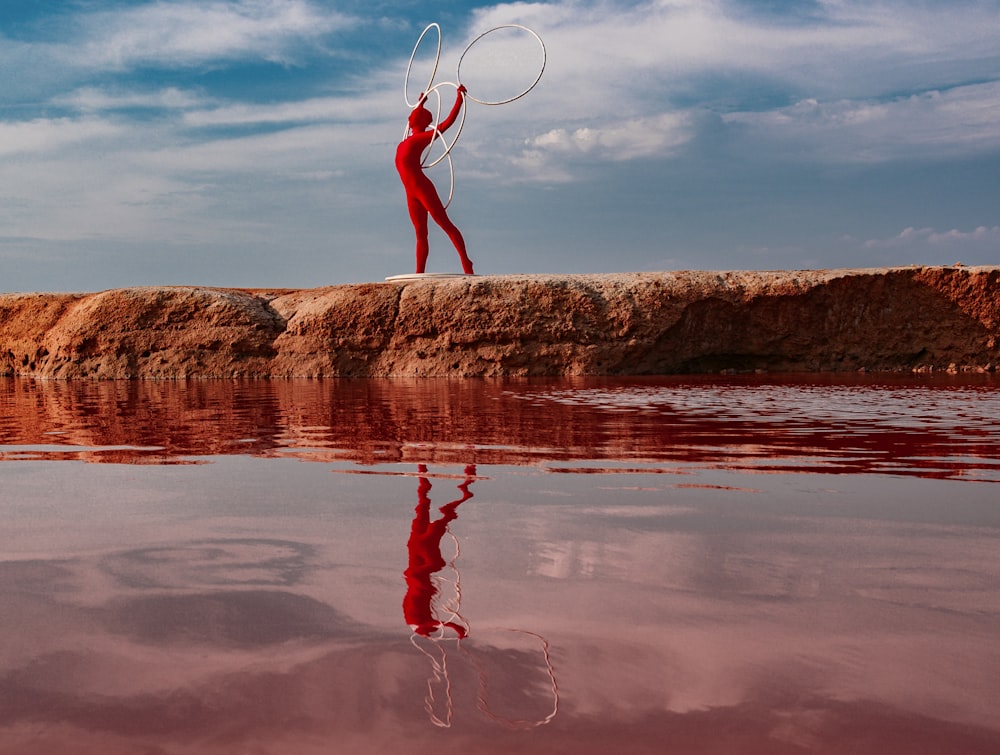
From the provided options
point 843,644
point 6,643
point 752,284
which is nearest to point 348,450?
point 6,643

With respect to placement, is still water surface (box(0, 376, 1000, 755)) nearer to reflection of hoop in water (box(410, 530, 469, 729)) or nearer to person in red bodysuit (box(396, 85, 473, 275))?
reflection of hoop in water (box(410, 530, 469, 729))

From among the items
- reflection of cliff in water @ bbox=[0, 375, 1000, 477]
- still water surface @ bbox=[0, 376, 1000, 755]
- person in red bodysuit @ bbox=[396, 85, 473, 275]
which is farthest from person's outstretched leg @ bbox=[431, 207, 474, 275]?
still water surface @ bbox=[0, 376, 1000, 755]

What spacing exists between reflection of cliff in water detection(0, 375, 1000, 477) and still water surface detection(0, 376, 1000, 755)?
179 mm

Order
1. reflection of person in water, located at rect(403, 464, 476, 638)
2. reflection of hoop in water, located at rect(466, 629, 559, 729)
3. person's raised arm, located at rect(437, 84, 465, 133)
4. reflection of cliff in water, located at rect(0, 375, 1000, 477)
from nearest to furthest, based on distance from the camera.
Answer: reflection of hoop in water, located at rect(466, 629, 559, 729)
reflection of person in water, located at rect(403, 464, 476, 638)
reflection of cliff in water, located at rect(0, 375, 1000, 477)
person's raised arm, located at rect(437, 84, 465, 133)

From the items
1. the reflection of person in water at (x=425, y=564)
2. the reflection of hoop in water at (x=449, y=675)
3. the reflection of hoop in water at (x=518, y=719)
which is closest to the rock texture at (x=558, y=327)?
the reflection of person in water at (x=425, y=564)

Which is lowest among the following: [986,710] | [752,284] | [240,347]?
[986,710]

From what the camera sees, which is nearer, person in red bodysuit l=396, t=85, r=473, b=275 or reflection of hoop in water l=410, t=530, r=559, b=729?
reflection of hoop in water l=410, t=530, r=559, b=729

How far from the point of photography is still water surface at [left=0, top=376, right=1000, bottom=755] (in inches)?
54.6

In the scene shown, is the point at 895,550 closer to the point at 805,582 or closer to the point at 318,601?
the point at 805,582

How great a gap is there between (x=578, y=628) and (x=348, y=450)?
3.31 metres

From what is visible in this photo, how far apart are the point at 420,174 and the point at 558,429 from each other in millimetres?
14033

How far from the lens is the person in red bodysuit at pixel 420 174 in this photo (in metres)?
18.8

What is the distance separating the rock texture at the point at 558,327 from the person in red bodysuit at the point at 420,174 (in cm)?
137

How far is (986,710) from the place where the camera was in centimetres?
140
